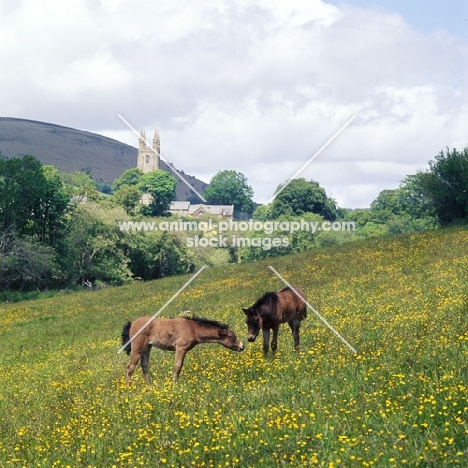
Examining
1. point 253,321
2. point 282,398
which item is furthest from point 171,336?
point 282,398

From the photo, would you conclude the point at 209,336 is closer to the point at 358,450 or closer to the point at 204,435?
the point at 204,435

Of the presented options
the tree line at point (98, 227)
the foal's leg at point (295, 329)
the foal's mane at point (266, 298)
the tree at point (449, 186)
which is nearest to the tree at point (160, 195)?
the tree line at point (98, 227)

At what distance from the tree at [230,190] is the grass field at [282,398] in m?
5.40

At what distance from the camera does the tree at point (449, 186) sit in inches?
2120

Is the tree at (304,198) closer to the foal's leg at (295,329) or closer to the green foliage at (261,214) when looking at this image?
the green foliage at (261,214)

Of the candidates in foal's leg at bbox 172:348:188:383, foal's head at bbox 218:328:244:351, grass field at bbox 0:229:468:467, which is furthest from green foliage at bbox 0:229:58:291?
foal's leg at bbox 172:348:188:383

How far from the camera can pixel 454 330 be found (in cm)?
1274

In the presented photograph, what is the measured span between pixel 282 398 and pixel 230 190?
16.1 metres

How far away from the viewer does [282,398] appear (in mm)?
9383

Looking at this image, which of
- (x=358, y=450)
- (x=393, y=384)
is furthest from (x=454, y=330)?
(x=358, y=450)

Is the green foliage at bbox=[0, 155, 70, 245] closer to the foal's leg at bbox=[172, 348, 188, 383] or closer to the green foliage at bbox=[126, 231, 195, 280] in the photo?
the green foliage at bbox=[126, 231, 195, 280]

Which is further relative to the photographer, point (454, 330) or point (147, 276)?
point (147, 276)

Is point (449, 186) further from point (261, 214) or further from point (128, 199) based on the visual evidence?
point (128, 199)

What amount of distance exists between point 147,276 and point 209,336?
66.1 metres
